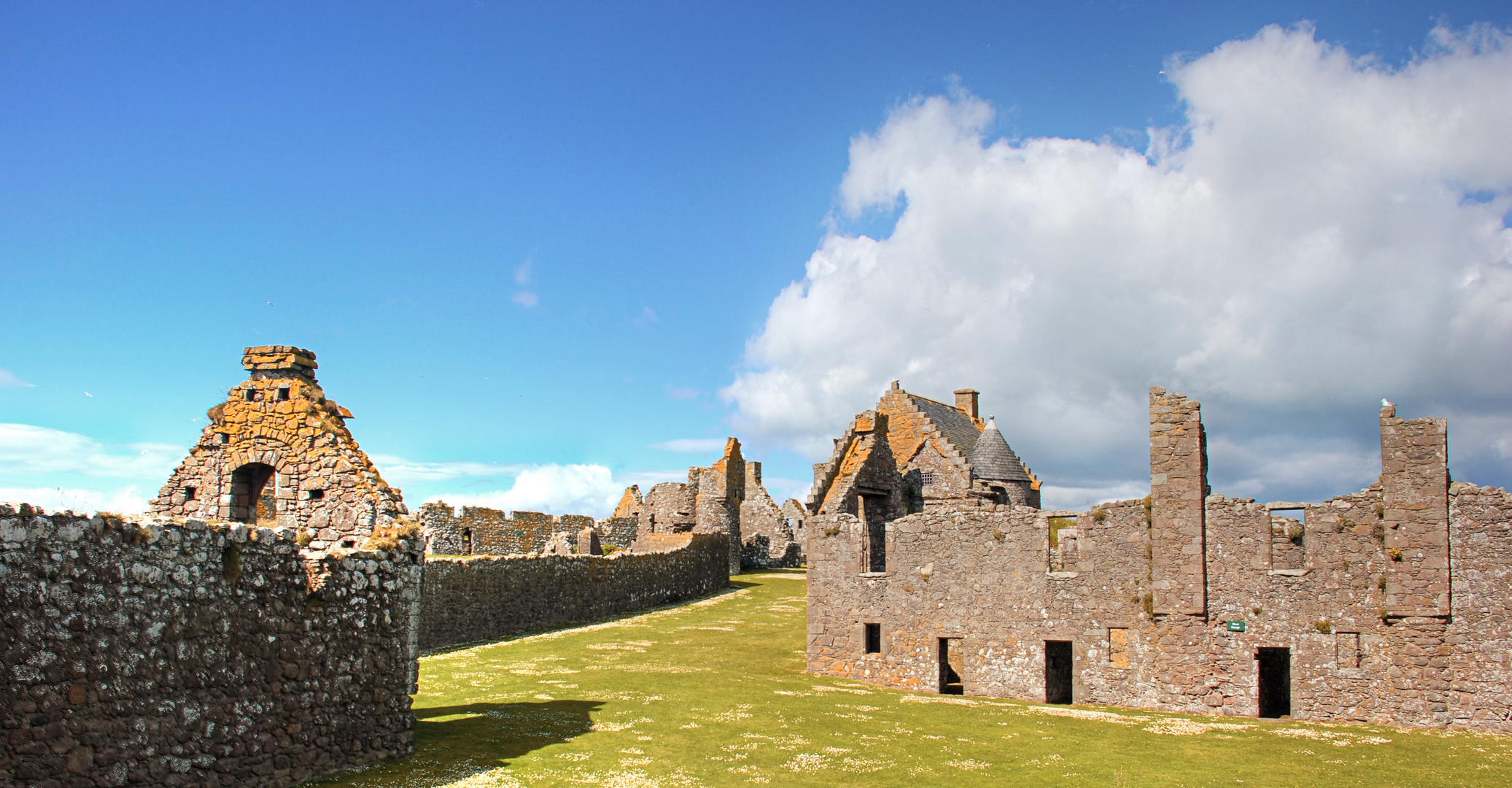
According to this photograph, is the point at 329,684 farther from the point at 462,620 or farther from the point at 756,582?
the point at 756,582

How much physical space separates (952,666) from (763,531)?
95.1 ft

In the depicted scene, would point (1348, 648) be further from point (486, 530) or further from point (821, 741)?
point (486, 530)

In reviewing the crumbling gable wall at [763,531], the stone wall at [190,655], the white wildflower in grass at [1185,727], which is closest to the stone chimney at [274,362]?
the stone wall at [190,655]

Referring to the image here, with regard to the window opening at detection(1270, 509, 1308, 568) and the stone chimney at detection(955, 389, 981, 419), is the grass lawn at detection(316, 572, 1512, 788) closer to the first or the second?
the window opening at detection(1270, 509, 1308, 568)

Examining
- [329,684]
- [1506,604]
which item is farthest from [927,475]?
[329,684]

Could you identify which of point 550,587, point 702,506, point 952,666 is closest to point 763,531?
point 702,506

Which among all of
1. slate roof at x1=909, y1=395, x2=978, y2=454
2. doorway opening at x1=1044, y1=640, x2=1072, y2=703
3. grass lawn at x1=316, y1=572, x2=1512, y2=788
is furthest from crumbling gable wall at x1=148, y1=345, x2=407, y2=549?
slate roof at x1=909, y1=395, x2=978, y2=454

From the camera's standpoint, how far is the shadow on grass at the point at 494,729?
11.6 metres

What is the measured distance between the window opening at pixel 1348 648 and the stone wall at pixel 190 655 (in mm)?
14577

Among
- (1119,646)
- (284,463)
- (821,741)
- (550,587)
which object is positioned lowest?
(821,741)

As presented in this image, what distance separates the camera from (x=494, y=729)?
1323 centimetres

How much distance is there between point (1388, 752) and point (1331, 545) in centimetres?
346

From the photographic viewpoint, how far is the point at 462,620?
2322 cm

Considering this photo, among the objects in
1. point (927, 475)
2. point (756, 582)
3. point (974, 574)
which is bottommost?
point (756, 582)
